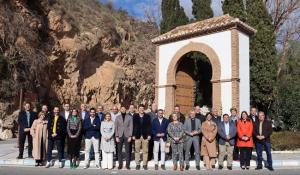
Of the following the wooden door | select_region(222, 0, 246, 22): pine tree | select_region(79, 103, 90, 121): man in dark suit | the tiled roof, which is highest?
select_region(222, 0, 246, 22): pine tree

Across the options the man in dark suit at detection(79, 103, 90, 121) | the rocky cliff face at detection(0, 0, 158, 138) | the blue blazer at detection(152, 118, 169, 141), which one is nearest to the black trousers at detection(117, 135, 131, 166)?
the blue blazer at detection(152, 118, 169, 141)

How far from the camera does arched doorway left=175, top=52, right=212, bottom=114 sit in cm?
2153

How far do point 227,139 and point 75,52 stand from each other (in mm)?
18595

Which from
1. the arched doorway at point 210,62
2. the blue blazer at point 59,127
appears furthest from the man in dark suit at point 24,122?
the arched doorway at point 210,62

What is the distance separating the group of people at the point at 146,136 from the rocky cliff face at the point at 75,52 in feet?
40.6

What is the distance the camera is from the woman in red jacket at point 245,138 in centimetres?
1278

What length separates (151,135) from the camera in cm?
1301

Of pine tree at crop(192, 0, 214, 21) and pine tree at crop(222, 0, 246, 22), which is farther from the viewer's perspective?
pine tree at crop(192, 0, 214, 21)

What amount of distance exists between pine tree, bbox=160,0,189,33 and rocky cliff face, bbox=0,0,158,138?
6.35m

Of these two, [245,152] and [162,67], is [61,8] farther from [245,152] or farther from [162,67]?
[245,152]

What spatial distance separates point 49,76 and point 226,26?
14.6 metres

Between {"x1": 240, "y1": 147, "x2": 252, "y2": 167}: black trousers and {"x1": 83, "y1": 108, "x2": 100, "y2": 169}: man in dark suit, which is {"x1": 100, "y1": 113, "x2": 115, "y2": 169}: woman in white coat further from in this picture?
{"x1": 240, "y1": 147, "x2": 252, "y2": 167}: black trousers

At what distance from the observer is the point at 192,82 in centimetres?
2227

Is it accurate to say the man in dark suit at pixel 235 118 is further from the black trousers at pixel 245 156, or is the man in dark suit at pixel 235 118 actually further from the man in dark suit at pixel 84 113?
the man in dark suit at pixel 84 113
